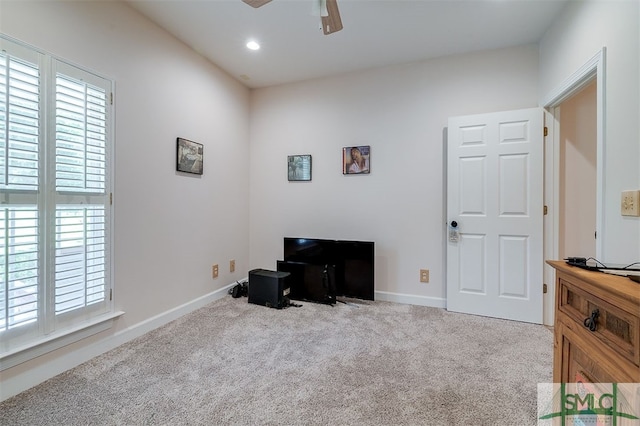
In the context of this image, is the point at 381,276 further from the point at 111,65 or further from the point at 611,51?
the point at 111,65

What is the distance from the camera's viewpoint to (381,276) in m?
3.18

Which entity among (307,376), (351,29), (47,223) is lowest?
(307,376)

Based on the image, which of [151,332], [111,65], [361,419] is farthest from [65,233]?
[361,419]

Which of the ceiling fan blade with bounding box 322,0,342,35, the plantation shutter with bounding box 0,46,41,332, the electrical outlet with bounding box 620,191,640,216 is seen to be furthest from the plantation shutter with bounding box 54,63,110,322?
the electrical outlet with bounding box 620,191,640,216

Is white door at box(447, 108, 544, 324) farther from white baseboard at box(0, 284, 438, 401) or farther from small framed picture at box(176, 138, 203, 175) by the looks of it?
small framed picture at box(176, 138, 203, 175)

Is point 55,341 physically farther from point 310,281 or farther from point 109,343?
point 310,281

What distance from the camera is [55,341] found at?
1.75 meters

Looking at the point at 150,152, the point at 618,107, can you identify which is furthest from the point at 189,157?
the point at 618,107

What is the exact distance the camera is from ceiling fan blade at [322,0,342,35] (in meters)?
1.57

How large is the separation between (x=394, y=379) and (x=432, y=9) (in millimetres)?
2695

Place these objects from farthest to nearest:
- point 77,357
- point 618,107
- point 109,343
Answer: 1. point 109,343
2. point 77,357
3. point 618,107

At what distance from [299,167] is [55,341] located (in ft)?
8.64

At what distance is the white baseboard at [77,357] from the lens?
62.1 inches

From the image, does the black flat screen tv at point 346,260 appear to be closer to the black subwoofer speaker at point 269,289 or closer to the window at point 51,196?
the black subwoofer speaker at point 269,289
